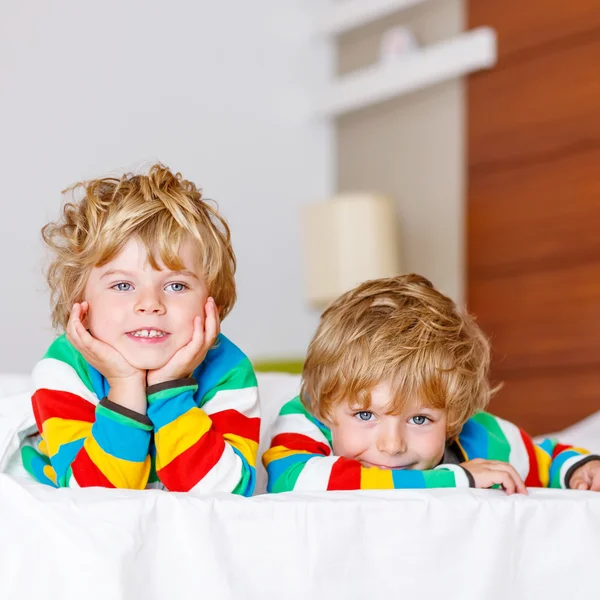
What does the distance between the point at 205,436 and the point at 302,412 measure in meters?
0.25

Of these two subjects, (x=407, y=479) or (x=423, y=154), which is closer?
(x=407, y=479)

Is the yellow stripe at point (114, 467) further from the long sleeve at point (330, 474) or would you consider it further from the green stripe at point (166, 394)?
the long sleeve at point (330, 474)

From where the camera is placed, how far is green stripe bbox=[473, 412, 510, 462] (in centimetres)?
128

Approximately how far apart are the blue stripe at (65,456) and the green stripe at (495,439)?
0.58m

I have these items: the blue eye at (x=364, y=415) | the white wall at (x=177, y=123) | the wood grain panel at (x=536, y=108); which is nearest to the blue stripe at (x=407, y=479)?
the blue eye at (x=364, y=415)

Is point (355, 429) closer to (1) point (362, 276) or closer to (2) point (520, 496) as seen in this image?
(2) point (520, 496)

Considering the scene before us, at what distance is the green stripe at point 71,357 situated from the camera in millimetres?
1075

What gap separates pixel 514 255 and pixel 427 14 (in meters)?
1.00

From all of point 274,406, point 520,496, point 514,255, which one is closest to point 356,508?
point 520,496

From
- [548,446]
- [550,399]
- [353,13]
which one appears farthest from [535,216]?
[548,446]

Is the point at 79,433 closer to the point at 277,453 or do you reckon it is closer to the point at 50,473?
the point at 50,473

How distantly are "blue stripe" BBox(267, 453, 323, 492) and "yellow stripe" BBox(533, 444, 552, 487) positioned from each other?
0.38 meters

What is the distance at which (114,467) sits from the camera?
0.97 m

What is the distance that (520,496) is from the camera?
0.94m
